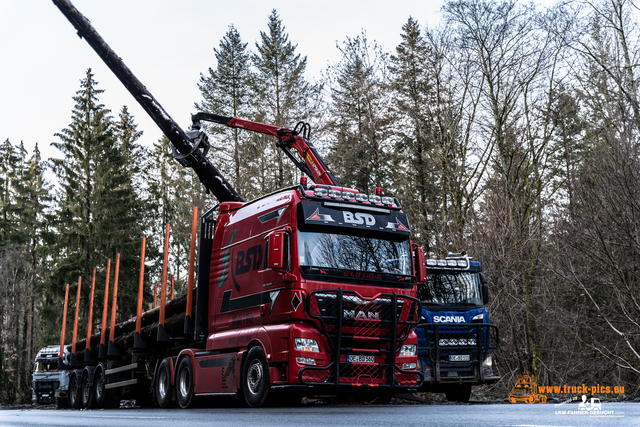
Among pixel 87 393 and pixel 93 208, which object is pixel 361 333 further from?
pixel 93 208

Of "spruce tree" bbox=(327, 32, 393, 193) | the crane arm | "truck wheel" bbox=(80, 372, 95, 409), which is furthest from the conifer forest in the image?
"truck wheel" bbox=(80, 372, 95, 409)

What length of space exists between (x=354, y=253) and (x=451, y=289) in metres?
4.63

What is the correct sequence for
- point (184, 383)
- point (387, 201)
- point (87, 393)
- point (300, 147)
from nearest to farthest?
point (387, 201) → point (184, 383) → point (300, 147) → point (87, 393)

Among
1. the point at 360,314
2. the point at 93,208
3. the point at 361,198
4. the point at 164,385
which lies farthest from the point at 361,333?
the point at 93,208

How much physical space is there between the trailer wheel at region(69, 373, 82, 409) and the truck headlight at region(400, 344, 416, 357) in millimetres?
10881

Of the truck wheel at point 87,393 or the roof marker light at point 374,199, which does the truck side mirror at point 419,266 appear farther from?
the truck wheel at point 87,393

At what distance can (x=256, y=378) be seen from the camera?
397 inches

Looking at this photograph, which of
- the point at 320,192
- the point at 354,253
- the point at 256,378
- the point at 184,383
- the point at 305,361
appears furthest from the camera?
the point at 184,383

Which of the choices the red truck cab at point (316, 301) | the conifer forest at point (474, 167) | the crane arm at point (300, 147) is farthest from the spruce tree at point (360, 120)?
the red truck cab at point (316, 301)

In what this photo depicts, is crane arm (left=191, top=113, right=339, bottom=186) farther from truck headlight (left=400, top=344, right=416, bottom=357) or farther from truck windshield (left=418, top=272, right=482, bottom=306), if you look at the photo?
truck headlight (left=400, top=344, right=416, bottom=357)

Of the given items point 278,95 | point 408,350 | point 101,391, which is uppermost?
point 278,95

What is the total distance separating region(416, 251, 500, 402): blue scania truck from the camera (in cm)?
1316

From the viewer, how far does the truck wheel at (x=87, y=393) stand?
56.1 ft

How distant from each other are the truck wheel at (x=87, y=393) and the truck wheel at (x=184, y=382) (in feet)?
→ 18.7
